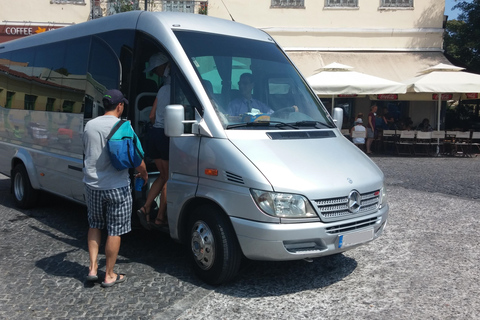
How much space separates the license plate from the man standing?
205cm

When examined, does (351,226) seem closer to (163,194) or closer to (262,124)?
(262,124)

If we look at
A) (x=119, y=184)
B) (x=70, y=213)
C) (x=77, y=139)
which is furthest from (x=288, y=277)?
(x=70, y=213)

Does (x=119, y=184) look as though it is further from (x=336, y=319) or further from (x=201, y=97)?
(x=336, y=319)

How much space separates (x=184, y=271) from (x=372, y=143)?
554 inches

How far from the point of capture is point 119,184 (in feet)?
15.4

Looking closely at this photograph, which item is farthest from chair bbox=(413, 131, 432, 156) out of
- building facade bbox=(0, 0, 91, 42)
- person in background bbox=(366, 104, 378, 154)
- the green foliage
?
building facade bbox=(0, 0, 91, 42)

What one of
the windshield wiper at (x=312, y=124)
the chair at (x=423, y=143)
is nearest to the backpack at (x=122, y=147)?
the windshield wiper at (x=312, y=124)

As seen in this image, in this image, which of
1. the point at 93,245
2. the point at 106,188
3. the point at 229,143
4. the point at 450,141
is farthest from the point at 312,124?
the point at 450,141

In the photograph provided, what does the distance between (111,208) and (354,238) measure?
2.31 metres

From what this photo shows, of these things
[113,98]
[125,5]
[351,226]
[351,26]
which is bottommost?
[351,226]

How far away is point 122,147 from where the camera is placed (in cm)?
457

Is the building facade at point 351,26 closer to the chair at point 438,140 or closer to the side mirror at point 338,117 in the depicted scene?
the chair at point 438,140

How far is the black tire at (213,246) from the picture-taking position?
14.7ft

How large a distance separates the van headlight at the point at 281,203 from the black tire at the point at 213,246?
0.45m
